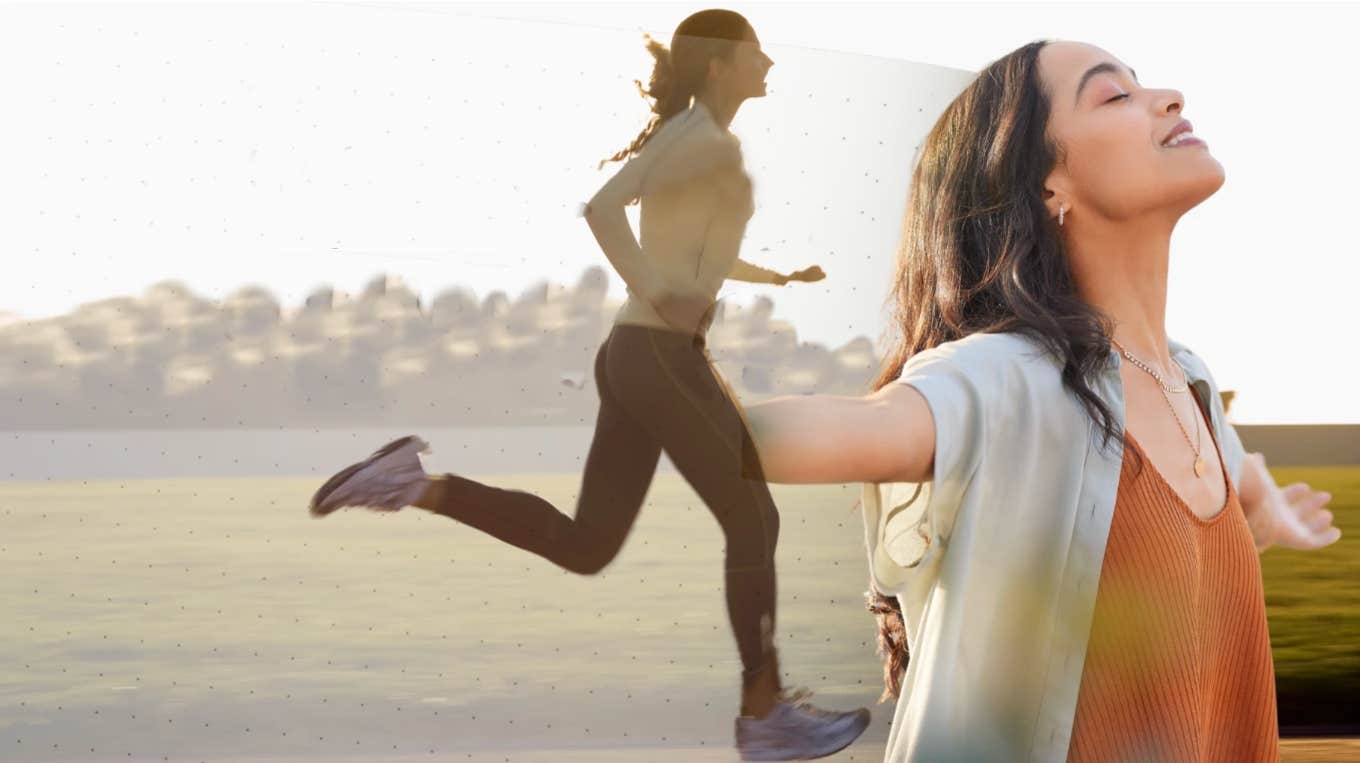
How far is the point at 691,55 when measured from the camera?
1433 millimetres

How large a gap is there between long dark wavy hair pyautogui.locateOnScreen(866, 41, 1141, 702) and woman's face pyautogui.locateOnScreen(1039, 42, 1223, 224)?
14 mm

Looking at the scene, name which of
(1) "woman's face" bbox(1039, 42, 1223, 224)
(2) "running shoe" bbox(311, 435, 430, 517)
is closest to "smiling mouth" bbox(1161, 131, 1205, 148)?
(1) "woman's face" bbox(1039, 42, 1223, 224)

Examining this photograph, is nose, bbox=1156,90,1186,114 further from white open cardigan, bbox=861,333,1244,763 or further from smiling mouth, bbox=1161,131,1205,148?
white open cardigan, bbox=861,333,1244,763

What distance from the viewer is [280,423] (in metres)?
1.69

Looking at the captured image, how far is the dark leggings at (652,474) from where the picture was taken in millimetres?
1228

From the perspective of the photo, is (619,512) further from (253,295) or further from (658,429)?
(253,295)

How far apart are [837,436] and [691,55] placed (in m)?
0.67

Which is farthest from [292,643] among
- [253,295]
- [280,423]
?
[253,295]

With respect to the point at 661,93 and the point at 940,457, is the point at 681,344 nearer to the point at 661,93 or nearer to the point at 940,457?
the point at 661,93

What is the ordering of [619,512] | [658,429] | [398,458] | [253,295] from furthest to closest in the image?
[253,295]
[619,512]
[658,429]
[398,458]

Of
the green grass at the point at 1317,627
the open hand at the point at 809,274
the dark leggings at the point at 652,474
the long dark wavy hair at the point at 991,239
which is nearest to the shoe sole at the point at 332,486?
the dark leggings at the point at 652,474

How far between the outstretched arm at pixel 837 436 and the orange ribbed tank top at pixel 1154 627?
0.19m

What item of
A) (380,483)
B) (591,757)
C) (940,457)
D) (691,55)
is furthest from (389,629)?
(940,457)

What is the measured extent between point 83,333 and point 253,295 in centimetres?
25
